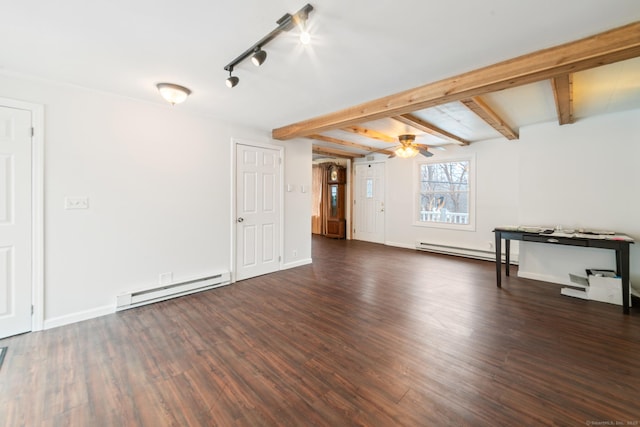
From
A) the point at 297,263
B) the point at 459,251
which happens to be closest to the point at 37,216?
the point at 297,263

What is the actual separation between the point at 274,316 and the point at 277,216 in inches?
78.5

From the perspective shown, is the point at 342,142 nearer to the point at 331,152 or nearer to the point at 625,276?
the point at 331,152

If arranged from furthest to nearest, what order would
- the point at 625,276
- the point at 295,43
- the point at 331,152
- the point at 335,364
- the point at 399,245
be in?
the point at 399,245, the point at 331,152, the point at 625,276, the point at 335,364, the point at 295,43

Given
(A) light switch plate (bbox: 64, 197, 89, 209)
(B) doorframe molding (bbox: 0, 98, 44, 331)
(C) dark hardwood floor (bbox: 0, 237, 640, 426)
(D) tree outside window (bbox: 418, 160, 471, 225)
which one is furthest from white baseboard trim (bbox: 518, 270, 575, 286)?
(B) doorframe molding (bbox: 0, 98, 44, 331)

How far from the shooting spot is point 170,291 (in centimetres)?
338

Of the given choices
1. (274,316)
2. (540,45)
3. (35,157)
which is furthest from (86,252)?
(540,45)

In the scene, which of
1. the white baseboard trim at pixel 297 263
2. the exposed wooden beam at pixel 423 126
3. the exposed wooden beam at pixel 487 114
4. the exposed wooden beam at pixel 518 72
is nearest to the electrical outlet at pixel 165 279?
the white baseboard trim at pixel 297 263

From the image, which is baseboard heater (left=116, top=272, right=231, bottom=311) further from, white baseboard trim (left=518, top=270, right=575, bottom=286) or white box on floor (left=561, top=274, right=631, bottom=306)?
white box on floor (left=561, top=274, right=631, bottom=306)

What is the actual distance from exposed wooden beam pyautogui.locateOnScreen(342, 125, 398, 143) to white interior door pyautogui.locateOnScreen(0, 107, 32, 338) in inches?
140

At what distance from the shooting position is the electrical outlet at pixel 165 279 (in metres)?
3.35

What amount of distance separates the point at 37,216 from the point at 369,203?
6.43 meters

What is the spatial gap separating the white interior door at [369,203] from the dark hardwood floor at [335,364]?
399cm

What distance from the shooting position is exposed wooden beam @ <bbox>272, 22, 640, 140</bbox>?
1794 millimetres

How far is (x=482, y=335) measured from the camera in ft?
8.20
